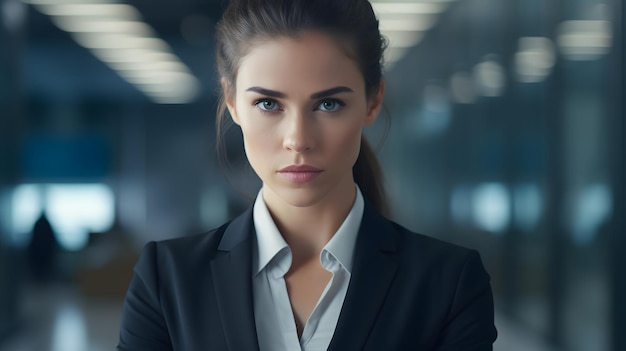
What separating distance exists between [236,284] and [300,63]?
0.42 m

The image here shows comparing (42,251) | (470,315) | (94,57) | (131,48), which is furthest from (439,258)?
(131,48)

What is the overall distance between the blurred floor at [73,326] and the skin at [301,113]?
543cm

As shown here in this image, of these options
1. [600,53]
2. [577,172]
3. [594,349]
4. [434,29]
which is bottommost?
[594,349]

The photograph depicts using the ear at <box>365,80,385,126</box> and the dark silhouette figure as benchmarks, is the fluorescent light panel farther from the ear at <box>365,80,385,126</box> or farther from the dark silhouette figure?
the ear at <box>365,80,385,126</box>

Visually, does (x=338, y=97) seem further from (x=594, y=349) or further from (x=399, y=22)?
(x=399, y=22)

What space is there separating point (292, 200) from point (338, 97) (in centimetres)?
20

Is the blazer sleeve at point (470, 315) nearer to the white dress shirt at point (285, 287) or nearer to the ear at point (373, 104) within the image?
the white dress shirt at point (285, 287)

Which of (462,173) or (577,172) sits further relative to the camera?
(462,173)

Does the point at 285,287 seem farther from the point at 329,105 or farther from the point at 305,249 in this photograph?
the point at 329,105

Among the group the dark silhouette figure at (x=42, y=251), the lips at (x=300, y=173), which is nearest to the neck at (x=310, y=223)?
the lips at (x=300, y=173)

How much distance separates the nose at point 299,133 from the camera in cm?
123

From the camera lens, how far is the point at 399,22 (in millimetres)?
7902

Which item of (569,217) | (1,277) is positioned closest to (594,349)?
(569,217)

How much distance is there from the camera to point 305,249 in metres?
1.39
